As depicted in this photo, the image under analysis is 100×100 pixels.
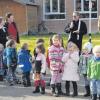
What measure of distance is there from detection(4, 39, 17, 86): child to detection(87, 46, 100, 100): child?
113 inches

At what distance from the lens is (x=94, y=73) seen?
10.7 metres

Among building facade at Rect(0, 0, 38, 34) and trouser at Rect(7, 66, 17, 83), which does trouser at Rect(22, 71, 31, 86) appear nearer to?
trouser at Rect(7, 66, 17, 83)

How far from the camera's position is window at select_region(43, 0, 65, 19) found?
41.0 meters

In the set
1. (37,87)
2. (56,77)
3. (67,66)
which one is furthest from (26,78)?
(67,66)

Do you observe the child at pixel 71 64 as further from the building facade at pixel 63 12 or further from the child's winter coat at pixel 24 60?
the building facade at pixel 63 12

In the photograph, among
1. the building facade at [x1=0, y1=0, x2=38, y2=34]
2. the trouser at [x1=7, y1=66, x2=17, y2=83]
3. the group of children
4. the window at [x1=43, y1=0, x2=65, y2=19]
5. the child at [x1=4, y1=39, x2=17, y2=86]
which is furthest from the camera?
the window at [x1=43, y1=0, x2=65, y2=19]

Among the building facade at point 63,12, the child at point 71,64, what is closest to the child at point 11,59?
the child at point 71,64

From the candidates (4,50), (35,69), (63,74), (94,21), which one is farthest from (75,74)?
(94,21)

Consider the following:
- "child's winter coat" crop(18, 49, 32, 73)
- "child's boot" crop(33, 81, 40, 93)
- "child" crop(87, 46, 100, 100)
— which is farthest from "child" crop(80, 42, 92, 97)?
"child's winter coat" crop(18, 49, 32, 73)

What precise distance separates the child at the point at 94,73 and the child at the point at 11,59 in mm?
2869

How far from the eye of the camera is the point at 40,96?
11555 mm

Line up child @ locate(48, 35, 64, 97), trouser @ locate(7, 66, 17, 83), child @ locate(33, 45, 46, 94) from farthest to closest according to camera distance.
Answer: trouser @ locate(7, 66, 17, 83) → child @ locate(33, 45, 46, 94) → child @ locate(48, 35, 64, 97)

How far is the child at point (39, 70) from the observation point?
11.9 m

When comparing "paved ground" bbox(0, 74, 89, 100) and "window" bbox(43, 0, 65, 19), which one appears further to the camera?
"window" bbox(43, 0, 65, 19)
